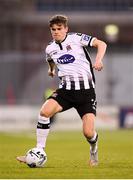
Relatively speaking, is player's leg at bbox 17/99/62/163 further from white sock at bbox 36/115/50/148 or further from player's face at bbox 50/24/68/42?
player's face at bbox 50/24/68/42

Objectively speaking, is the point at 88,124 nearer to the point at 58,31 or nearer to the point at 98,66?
the point at 98,66

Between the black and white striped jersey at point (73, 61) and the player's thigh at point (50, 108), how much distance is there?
0.35 m

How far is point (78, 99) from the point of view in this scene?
14062mm

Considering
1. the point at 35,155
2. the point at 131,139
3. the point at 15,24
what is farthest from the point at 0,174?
the point at 15,24

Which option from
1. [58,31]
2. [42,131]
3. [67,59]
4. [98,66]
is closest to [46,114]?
[42,131]

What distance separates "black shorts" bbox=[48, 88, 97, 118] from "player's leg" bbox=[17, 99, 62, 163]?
0.43 feet

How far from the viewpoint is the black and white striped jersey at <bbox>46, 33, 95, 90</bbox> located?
14.0 meters

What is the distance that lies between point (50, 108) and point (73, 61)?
2.77 ft

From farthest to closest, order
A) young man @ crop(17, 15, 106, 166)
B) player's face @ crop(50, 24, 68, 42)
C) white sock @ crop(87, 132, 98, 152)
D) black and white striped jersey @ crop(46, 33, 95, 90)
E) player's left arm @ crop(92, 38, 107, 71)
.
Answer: white sock @ crop(87, 132, 98, 152) → black and white striped jersey @ crop(46, 33, 95, 90) → young man @ crop(17, 15, 106, 166) → player's face @ crop(50, 24, 68, 42) → player's left arm @ crop(92, 38, 107, 71)

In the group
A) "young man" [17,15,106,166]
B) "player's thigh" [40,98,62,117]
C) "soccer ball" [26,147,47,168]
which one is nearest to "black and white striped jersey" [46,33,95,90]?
"young man" [17,15,106,166]

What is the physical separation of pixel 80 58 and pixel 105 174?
218cm

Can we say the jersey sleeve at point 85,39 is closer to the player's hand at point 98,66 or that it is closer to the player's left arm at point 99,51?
the player's left arm at point 99,51

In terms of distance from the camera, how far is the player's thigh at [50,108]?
13.7 m

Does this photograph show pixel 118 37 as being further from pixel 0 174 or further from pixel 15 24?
pixel 0 174
